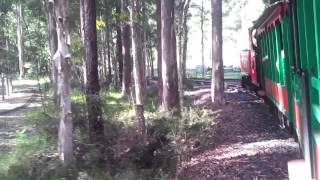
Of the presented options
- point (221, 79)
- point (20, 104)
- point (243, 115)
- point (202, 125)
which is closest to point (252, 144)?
point (202, 125)

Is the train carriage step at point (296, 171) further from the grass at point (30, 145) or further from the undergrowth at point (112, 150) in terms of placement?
the grass at point (30, 145)

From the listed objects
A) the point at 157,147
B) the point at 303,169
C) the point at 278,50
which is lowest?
the point at 157,147

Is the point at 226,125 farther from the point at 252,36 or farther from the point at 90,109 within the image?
the point at 252,36

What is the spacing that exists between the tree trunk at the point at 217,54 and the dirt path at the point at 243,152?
4.51 metres

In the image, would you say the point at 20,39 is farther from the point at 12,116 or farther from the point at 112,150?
the point at 112,150

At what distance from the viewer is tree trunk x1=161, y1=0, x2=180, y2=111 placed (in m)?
18.5

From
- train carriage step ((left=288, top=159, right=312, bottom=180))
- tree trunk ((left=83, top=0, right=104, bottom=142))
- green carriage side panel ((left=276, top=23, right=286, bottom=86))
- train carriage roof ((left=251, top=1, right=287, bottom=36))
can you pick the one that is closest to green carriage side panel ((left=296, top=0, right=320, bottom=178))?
train carriage step ((left=288, top=159, right=312, bottom=180))

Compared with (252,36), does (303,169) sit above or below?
below

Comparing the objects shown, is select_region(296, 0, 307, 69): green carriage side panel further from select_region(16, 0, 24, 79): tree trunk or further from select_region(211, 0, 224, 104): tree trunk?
select_region(16, 0, 24, 79): tree trunk

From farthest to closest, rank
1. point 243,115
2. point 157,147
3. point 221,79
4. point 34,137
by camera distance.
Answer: point 221,79, point 243,115, point 34,137, point 157,147

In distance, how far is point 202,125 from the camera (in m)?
14.5

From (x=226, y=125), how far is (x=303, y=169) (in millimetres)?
10568

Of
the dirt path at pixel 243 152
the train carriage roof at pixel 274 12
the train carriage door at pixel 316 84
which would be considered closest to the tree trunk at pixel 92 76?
the dirt path at pixel 243 152

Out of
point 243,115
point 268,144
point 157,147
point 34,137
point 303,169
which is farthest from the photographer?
point 243,115
